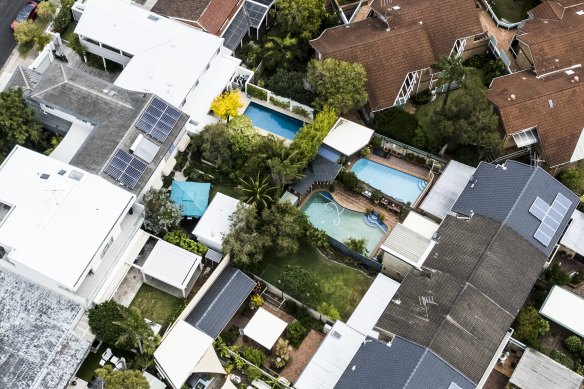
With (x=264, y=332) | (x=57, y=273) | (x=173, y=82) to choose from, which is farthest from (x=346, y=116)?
(x=57, y=273)

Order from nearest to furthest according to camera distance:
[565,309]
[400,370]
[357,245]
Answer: [400,370], [565,309], [357,245]

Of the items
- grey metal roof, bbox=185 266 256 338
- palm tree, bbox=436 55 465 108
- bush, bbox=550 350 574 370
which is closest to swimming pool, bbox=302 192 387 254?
grey metal roof, bbox=185 266 256 338

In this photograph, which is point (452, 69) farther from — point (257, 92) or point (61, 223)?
point (61, 223)

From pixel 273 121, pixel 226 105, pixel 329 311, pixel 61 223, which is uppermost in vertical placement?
pixel 273 121

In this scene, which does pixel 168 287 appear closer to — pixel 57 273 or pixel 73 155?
pixel 57 273

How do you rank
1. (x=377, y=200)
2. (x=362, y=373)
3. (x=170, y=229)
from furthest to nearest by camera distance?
(x=377, y=200)
(x=170, y=229)
(x=362, y=373)

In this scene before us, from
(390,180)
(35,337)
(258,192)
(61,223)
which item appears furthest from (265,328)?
(390,180)
